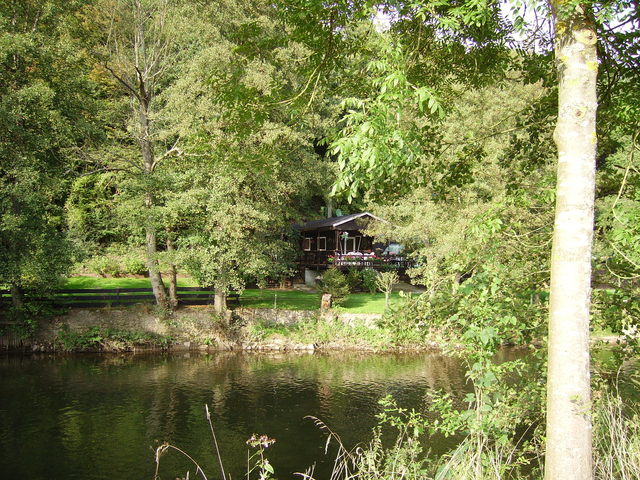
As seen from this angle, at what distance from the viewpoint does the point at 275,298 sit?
24000mm

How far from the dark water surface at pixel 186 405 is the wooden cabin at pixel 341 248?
11.2 meters

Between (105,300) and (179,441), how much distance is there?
37.6 feet

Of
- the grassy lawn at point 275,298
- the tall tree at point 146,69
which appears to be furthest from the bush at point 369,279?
the tall tree at point 146,69

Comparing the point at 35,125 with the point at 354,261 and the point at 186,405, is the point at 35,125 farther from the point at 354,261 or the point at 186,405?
the point at 354,261

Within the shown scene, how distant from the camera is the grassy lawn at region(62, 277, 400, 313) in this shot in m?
24.8

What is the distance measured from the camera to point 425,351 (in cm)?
2203

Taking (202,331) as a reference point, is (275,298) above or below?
above

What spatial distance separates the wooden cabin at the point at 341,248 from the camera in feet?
105

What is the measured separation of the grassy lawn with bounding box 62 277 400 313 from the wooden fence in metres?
1.42

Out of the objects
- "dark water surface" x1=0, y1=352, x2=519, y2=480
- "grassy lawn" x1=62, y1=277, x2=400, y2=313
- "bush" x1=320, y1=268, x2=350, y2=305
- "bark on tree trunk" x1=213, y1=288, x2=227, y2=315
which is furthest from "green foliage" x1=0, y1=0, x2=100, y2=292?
"bush" x1=320, y1=268, x2=350, y2=305

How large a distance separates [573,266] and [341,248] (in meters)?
31.1

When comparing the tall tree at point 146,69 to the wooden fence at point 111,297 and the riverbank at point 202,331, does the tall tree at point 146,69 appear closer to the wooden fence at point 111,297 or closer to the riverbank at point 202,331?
the wooden fence at point 111,297

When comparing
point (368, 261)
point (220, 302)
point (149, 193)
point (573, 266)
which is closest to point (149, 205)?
point (149, 193)

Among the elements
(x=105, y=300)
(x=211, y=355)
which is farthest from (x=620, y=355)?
(x=105, y=300)
